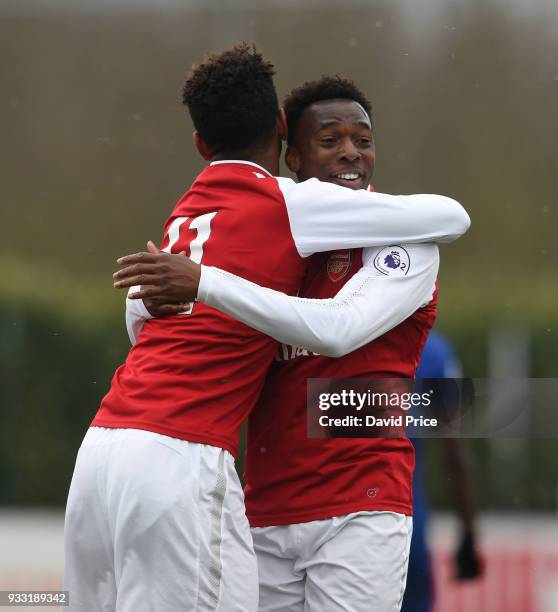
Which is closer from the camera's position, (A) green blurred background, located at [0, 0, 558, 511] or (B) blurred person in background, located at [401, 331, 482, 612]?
(B) blurred person in background, located at [401, 331, 482, 612]

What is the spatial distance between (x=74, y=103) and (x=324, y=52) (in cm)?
358

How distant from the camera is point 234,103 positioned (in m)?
3.13

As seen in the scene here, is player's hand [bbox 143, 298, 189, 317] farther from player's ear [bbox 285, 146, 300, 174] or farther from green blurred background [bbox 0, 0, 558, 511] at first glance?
green blurred background [bbox 0, 0, 558, 511]

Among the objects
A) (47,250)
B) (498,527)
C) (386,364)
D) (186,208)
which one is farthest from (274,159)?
(47,250)

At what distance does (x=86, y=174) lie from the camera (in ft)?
52.6

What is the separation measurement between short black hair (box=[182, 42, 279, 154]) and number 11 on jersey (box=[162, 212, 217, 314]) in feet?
0.80

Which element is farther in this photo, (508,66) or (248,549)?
(508,66)

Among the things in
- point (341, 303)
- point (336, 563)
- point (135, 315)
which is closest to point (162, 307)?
point (135, 315)

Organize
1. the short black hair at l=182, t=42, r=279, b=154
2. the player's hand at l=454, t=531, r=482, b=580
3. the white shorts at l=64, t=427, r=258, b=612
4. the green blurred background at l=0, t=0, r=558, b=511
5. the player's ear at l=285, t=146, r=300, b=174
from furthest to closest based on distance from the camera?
the green blurred background at l=0, t=0, r=558, b=511 → the player's hand at l=454, t=531, r=482, b=580 → the player's ear at l=285, t=146, r=300, b=174 → the short black hair at l=182, t=42, r=279, b=154 → the white shorts at l=64, t=427, r=258, b=612

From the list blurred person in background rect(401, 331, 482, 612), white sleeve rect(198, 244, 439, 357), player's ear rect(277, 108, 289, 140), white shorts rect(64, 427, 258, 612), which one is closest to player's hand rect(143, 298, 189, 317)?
white sleeve rect(198, 244, 439, 357)

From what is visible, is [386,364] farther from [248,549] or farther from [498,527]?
[498,527]

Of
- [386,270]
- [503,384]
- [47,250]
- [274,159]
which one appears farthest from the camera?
[47,250]

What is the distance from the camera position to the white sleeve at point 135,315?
3.06 meters

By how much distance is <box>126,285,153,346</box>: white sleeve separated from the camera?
Answer: 3.06 metres
